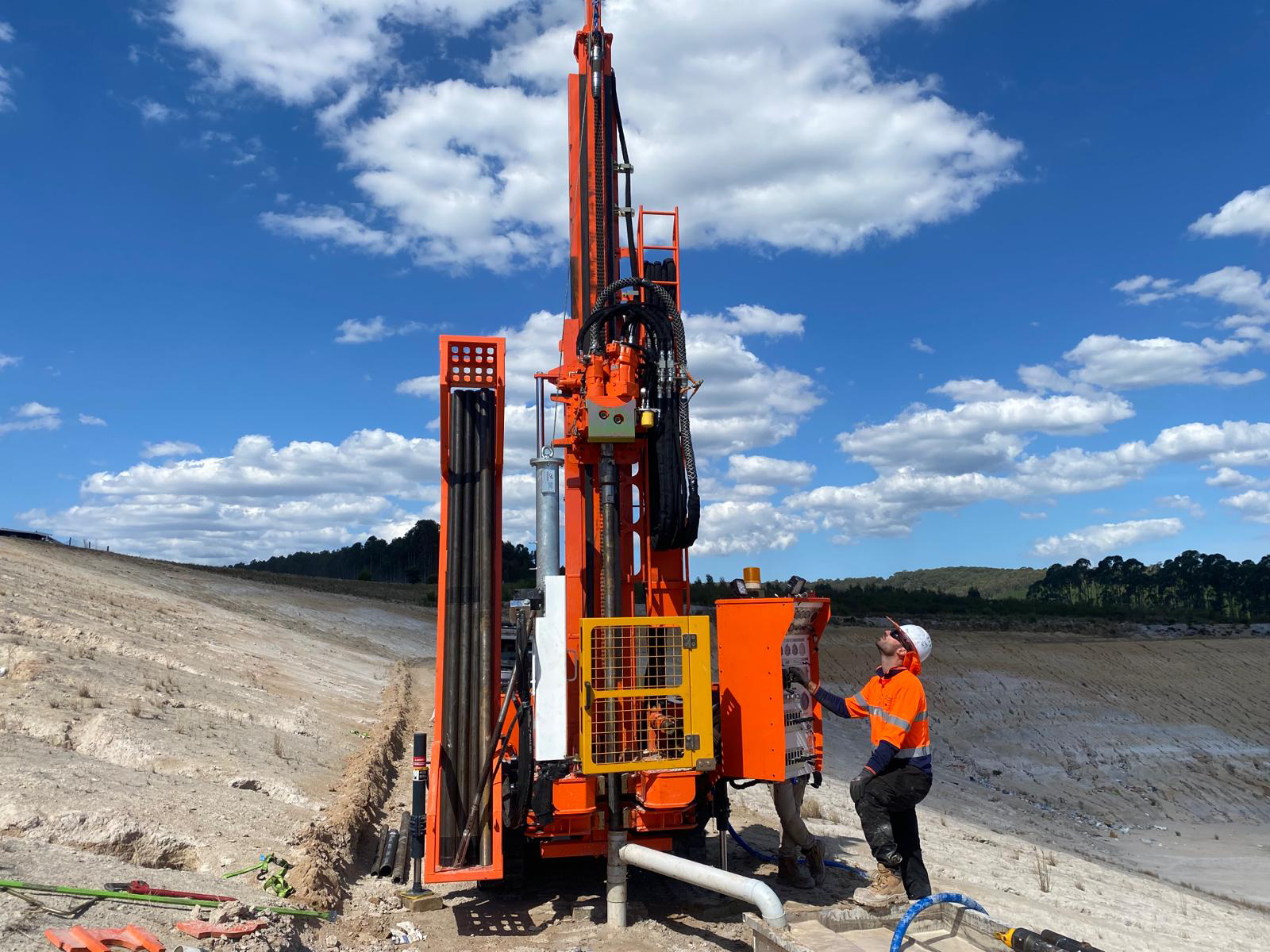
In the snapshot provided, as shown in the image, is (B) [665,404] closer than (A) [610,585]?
No

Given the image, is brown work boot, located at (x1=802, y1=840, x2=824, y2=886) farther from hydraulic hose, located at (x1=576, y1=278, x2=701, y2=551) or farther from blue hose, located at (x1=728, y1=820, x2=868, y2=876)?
hydraulic hose, located at (x1=576, y1=278, x2=701, y2=551)

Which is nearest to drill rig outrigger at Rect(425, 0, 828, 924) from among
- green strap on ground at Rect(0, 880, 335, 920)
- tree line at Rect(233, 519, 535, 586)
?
green strap on ground at Rect(0, 880, 335, 920)

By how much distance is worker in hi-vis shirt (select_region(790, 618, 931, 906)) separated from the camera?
652 cm

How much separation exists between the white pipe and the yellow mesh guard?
0.58 m

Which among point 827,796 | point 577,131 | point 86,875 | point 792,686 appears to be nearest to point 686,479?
point 792,686

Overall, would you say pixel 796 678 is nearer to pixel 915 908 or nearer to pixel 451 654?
pixel 915 908

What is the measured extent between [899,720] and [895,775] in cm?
42

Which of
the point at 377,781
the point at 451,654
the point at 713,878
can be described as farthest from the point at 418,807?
the point at 377,781

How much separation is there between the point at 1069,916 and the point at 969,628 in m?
32.2

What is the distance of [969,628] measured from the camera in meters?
38.7

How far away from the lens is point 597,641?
22.2ft

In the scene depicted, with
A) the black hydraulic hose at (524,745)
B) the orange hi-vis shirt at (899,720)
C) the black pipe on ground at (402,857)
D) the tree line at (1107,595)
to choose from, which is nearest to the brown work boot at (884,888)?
the orange hi-vis shirt at (899,720)

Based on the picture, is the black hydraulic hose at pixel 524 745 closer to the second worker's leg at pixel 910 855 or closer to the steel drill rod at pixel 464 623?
the steel drill rod at pixel 464 623

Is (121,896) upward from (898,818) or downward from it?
downward
